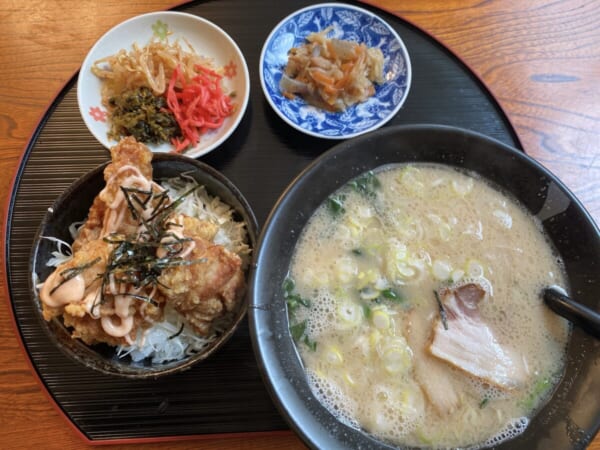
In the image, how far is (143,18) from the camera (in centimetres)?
210

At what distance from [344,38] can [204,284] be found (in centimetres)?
147

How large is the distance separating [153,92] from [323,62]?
81cm

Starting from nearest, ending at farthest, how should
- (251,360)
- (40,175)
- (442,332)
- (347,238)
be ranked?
1. (442,332)
2. (347,238)
3. (251,360)
4. (40,175)

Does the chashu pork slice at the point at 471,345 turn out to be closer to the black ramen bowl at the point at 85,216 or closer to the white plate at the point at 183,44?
the black ramen bowl at the point at 85,216

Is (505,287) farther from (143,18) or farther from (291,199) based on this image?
(143,18)

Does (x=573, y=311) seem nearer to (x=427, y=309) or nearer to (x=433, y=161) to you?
(x=427, y=309)

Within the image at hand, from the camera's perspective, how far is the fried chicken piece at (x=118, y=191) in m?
1.53

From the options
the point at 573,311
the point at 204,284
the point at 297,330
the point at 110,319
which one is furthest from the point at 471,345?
the point at 110,319

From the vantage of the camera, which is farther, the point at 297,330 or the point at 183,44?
the point at 183,44

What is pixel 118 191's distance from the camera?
1523mm

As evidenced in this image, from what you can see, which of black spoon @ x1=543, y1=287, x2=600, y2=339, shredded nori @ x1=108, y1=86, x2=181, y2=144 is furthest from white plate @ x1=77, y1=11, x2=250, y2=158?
black spoon @ x1=543, y1=287, x2=600, y2=339

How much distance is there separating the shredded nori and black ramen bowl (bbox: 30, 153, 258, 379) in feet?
1.06

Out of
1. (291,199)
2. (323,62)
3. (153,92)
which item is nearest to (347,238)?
(291,199)

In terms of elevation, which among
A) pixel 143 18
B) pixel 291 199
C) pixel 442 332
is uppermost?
pixel 143 18
